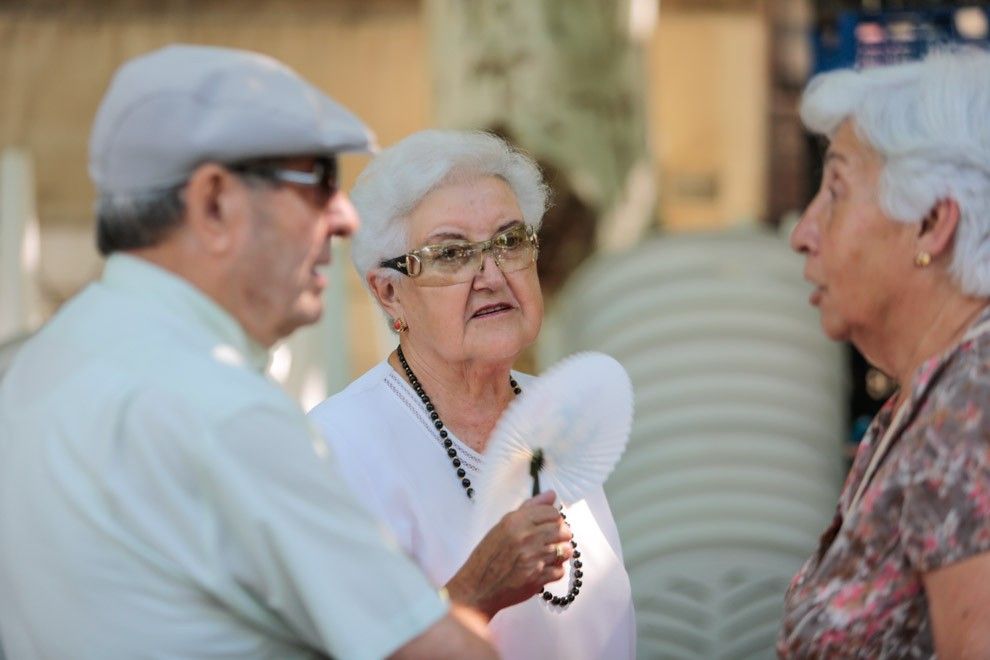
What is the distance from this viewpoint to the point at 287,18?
745cm

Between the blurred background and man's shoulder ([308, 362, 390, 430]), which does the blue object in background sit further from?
man's shoulder ([308, 362, 390, 430])

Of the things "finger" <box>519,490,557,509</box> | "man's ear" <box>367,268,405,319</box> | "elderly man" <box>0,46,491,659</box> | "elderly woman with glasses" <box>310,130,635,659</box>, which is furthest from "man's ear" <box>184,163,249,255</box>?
"man's ear" <box>367,268,405,319</box>

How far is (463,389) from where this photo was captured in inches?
117

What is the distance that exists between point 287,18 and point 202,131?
230 inches

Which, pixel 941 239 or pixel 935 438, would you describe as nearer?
pixel 935 438

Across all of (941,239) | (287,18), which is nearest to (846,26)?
(941,239)

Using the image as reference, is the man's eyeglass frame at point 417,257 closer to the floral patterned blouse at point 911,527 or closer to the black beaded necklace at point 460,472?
the black beaded necklace at point 460,472

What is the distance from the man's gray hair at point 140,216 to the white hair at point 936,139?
1.14 metres

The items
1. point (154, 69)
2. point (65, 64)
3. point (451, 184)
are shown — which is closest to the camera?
point (154, 69)

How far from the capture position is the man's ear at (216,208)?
1799mm

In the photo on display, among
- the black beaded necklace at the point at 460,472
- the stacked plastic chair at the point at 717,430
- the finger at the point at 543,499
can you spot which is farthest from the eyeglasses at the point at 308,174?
the stacked plastic chair at the point at 717,430

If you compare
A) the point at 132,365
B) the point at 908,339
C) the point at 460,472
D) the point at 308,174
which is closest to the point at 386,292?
the point at 460,472

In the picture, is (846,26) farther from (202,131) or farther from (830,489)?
(202,131)

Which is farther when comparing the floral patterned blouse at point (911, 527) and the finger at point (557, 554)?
the finger at point (557, 554)
